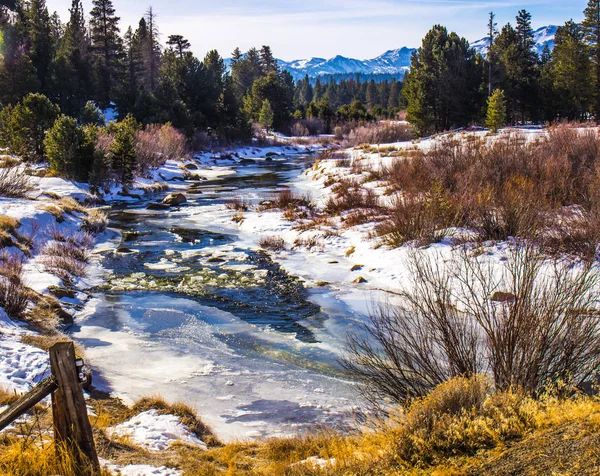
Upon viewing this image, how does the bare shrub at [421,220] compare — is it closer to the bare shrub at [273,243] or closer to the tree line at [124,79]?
the bare shrub at [273,243]

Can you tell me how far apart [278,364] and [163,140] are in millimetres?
30718

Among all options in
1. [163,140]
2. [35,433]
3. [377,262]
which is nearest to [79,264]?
[377,262]

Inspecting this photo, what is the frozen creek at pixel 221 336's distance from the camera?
6703 mm

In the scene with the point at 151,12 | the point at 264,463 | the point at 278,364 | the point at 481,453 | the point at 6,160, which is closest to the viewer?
the point at 481,453

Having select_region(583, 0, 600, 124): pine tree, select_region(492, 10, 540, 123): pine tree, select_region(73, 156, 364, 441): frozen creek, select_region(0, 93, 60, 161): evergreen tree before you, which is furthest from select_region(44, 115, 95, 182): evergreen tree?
select_region(583, 0, 600, 124): pine tree

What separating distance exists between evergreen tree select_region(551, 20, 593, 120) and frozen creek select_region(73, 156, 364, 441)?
37.9m

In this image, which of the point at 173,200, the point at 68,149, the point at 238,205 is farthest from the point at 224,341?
the point at 68,149

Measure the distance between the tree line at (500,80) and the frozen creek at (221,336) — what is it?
3069 cm

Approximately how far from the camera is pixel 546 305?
507cm

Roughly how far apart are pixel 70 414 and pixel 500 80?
4521cm

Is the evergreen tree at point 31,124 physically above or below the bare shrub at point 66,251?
above

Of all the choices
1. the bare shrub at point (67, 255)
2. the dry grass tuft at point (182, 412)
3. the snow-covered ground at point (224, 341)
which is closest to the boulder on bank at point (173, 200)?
the snow-covered ground at point (224, 341)

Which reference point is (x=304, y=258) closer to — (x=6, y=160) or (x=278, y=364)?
(x=278, y=364)

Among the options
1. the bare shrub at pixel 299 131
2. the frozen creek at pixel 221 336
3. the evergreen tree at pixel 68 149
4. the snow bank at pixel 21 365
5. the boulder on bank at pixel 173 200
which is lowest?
the frozen creek at pixel 221 336
